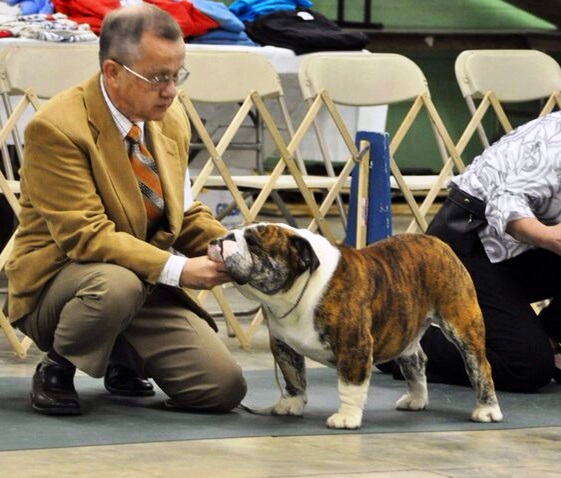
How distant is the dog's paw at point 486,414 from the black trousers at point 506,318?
42 cm

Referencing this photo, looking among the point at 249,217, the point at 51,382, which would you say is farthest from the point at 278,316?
the point at 249,217

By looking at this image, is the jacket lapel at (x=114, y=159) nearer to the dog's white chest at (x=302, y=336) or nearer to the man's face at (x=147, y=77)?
the man's face at (x=147, y=77)

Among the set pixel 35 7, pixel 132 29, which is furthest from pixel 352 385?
pixel 35 7

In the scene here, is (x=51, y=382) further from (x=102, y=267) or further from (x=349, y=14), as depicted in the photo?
(x=349, y=14)

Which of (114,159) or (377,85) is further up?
(114,159)

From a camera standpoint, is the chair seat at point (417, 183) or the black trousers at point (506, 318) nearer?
the black trousers at point (506, 318)

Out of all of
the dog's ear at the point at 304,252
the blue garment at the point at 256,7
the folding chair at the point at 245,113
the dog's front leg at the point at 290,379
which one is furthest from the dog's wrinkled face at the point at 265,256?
the blue garment at the point at 256,7

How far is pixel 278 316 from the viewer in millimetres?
2898

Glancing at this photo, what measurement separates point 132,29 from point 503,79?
8.41 feet

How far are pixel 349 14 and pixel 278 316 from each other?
5212mm

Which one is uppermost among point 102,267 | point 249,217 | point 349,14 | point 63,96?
point 63,96

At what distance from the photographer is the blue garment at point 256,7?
223 inches

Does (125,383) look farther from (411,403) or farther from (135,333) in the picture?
(411,403)

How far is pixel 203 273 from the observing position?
2.86 meters
